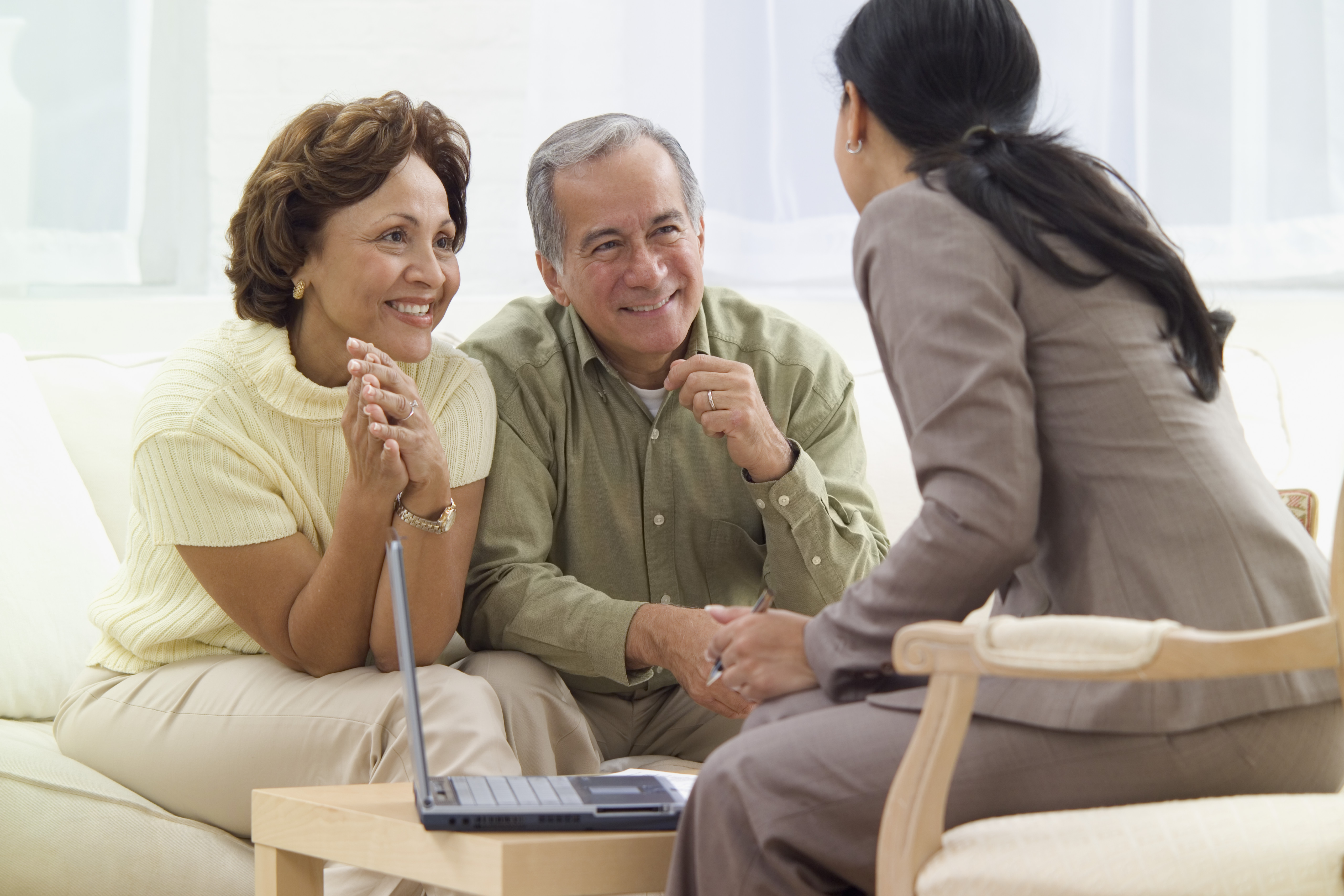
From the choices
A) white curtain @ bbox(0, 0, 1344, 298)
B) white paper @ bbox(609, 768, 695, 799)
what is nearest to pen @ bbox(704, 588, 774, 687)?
white paper @ bbox(609, 768, 695, 799)

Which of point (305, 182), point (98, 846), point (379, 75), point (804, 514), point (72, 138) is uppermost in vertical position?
point (379, 75)

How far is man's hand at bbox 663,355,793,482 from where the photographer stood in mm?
1690

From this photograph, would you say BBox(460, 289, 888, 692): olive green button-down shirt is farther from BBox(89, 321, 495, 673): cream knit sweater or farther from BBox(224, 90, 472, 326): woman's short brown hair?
BBox(224, 90, 472, 326): woman's short brown hair

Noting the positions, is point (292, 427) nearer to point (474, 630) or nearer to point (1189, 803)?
point (474, 630)

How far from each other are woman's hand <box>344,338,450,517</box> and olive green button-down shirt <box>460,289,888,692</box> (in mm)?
190

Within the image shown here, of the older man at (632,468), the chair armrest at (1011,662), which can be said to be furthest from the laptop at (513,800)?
the older man at (632,468)

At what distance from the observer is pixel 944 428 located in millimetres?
1101

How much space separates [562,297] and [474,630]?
0.54 metres

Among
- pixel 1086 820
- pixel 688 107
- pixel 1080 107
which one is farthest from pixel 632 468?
pixel 1080 107

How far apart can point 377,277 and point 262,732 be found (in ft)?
2.10

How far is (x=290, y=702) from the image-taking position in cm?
161

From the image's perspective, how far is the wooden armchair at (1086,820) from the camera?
94cm

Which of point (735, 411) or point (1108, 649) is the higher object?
point (735, 411)

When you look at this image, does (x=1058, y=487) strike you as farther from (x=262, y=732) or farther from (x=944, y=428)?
(x=262, y=732)
